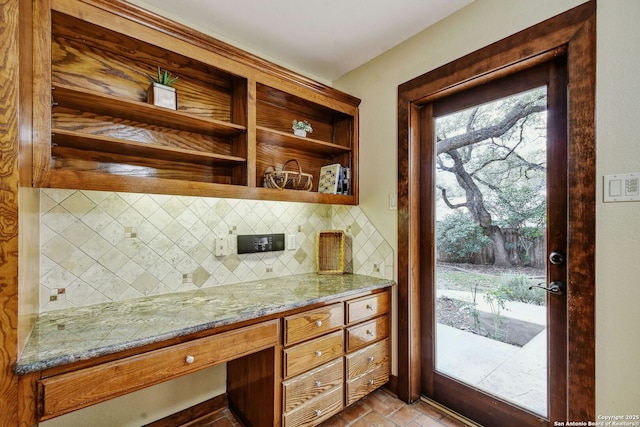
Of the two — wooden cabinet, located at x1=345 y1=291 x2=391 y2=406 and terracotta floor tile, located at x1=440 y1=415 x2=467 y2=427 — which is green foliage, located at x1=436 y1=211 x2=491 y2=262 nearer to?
wooden cabinet, located at x1=345 y1=291 x2=391 y2=406

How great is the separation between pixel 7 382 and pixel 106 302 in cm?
65

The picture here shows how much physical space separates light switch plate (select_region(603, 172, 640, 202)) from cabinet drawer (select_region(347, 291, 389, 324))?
127 cm

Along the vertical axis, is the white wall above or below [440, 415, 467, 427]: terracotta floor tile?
above

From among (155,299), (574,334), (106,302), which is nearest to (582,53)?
(574,334)

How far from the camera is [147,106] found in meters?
1.43

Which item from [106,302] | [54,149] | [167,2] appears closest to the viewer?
[54,149]

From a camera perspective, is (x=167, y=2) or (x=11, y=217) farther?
(x=167, y=2)

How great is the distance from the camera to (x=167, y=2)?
1654 mm

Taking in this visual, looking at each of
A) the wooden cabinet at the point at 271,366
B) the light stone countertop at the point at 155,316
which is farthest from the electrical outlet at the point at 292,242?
the wooden cabinet at the point at 271,366

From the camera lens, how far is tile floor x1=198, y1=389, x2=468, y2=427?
5.72 ft

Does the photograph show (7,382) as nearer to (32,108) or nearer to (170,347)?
(170,347)

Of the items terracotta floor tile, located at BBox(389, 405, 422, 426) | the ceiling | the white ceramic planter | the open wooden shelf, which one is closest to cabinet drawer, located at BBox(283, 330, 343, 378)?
terracotta floor tile, located at BBox(389, 405, 422, 426)

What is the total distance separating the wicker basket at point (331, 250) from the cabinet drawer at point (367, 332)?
0.50 meters

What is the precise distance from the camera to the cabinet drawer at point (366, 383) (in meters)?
1.79
